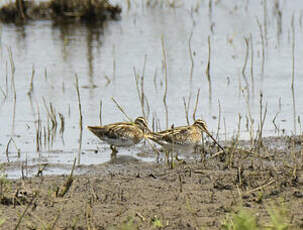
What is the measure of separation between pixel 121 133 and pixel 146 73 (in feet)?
13.3

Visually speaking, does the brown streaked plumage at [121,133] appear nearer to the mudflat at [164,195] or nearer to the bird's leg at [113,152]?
the bird's leg at [113,152]

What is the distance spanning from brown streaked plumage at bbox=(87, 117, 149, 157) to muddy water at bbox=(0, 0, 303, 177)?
0.16 meters

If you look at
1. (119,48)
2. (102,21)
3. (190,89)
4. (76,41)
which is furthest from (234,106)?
(102,21)

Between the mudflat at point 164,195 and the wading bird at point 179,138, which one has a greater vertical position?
the wading bird at point 179,138

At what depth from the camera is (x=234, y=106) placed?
10.7 meters

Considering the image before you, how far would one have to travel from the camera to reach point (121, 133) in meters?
8.77

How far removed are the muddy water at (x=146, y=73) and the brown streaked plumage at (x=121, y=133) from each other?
0.16 m

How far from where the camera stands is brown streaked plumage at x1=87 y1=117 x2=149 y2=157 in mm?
8828

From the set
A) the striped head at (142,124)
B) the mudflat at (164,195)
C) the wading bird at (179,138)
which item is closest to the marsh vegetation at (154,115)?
the mudflat at (164,195)

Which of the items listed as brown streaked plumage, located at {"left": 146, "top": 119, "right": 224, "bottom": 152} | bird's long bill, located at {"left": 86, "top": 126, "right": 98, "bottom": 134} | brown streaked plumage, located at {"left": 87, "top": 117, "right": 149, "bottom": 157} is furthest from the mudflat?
bird's long bill, located at {"left": 86, "top": 126, "right": 98, "bottom": 134}

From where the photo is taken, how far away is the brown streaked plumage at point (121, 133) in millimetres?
8828

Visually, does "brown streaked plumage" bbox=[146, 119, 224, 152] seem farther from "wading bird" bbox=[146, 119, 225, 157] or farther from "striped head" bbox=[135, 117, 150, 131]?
"striped head" bbox=[135, 117, 150, 131]

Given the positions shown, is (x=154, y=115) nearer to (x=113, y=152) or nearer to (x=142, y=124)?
(x=142, y=124)

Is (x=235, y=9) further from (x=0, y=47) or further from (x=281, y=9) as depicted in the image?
(x=0, y=47)
